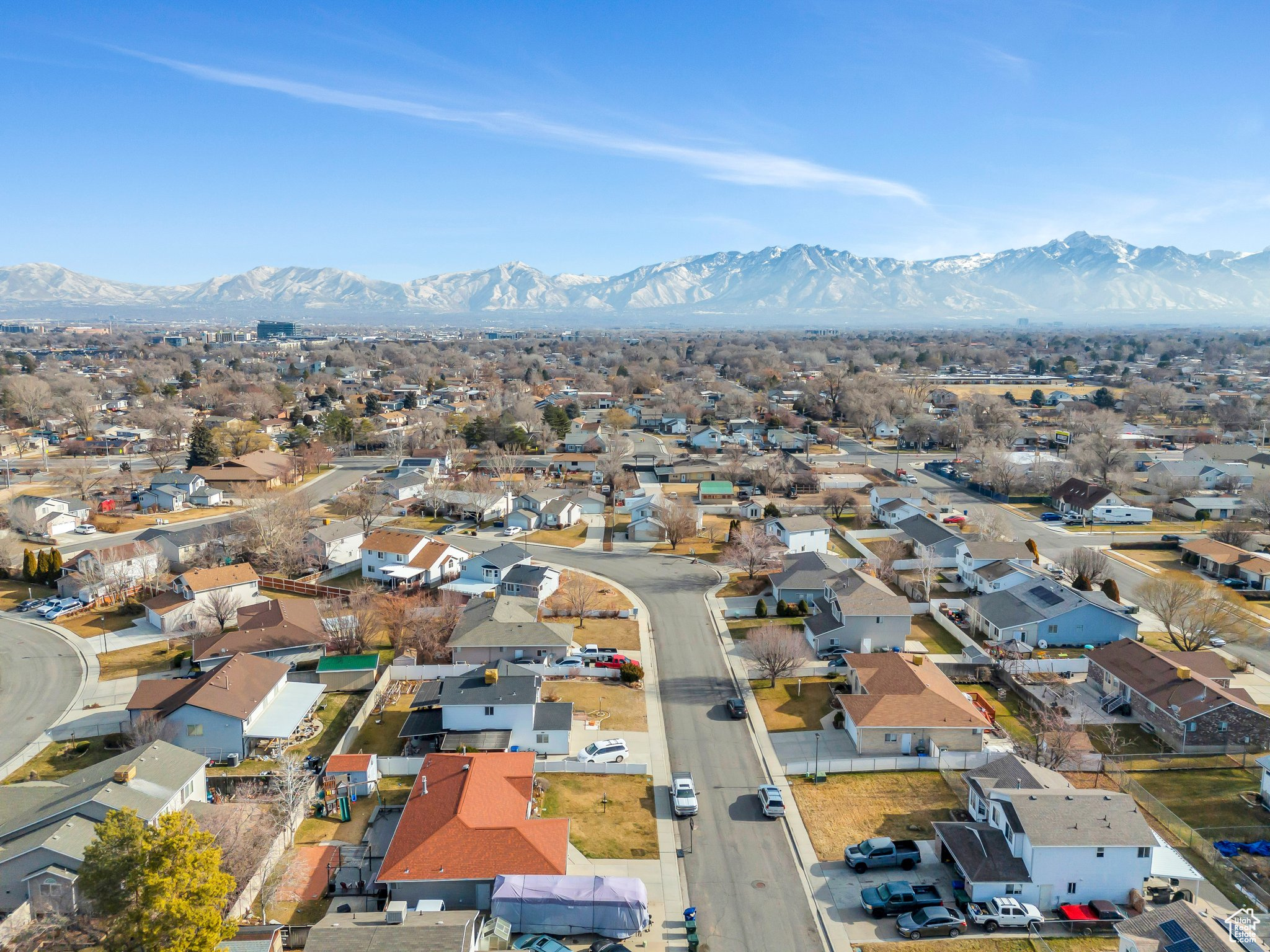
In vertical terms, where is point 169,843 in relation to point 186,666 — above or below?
above

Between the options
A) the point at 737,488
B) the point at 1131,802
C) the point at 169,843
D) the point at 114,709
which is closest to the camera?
the point at 169,843

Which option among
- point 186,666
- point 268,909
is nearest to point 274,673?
point 186,666

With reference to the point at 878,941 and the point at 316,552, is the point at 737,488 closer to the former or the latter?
the point at 316,552

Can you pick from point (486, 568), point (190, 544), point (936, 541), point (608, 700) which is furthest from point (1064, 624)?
point (190, 544)

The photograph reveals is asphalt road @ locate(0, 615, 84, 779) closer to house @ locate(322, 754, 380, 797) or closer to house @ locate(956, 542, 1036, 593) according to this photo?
house @ locate(322, 754, 380, 797)

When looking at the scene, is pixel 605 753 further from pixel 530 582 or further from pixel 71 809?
pixel 530 582

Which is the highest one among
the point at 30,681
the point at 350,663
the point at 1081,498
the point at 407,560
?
the point at 1081,498

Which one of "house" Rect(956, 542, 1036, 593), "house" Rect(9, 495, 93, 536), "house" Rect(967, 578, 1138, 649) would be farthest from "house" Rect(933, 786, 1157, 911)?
"house" Rect(9, 495, 93, 536)
